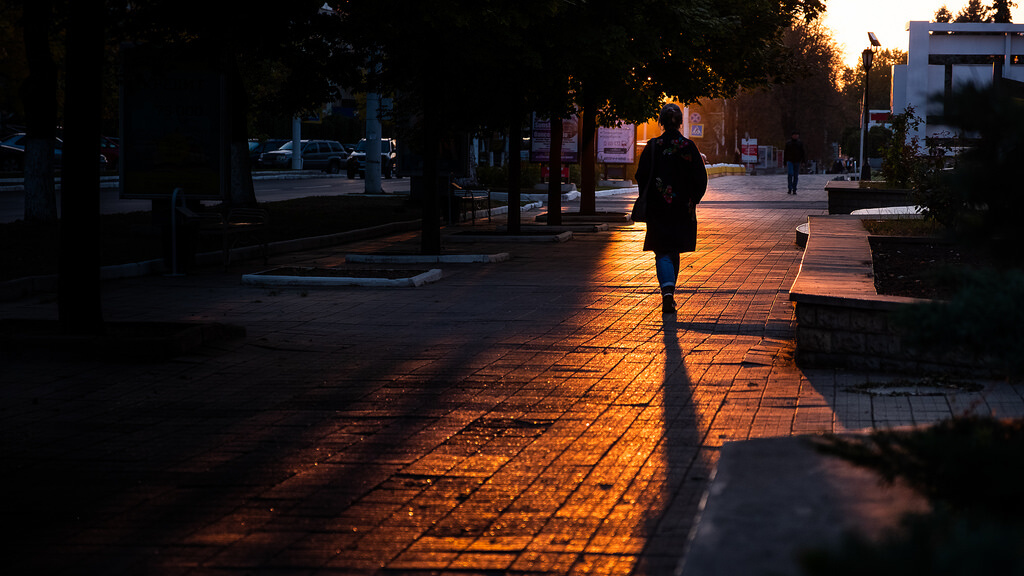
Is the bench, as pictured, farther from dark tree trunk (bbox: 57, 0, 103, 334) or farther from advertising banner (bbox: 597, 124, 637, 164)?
advertising banner (bbox: 597, 124, 637, 164)

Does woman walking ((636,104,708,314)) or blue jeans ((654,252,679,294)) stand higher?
woman walking ((636,104,708,314))

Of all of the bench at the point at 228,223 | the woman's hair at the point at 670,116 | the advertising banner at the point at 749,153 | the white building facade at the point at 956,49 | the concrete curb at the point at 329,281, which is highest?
the white building facade at the point at 956,49

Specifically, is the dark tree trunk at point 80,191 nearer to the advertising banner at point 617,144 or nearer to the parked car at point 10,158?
the advertising banner at point 617,144

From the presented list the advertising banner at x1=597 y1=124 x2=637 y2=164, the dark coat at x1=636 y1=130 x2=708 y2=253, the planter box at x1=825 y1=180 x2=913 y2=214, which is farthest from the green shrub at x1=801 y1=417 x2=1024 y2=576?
the advertising banner at x1=597 y1=124 x2=637 y2=164

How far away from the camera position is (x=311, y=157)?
218 ft

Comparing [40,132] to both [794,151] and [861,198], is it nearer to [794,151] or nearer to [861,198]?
[861,198]

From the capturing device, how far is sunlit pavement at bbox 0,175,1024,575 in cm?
475

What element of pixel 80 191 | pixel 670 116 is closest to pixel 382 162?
pixel 670 116

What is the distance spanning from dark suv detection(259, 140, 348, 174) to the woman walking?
55731 mm

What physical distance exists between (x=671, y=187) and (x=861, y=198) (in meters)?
15.3

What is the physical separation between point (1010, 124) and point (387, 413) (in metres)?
4.84

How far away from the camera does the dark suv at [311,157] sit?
218ft

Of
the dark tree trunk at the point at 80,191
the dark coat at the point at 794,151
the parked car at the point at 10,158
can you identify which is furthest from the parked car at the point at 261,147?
the dark tree trunk at the point at 80,191

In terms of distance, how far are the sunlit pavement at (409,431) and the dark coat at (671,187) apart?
75 centimetres
